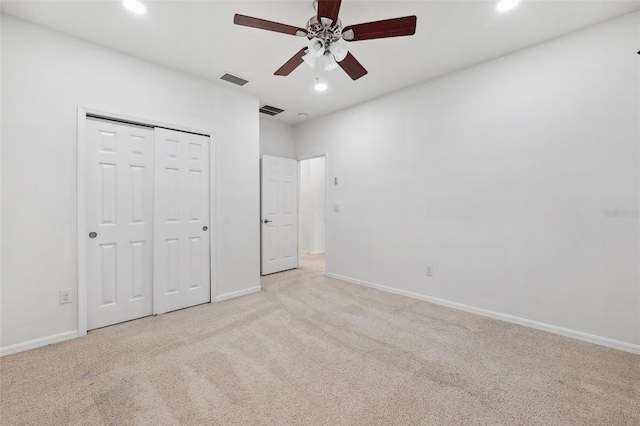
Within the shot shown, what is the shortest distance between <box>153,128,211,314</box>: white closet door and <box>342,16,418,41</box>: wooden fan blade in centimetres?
221

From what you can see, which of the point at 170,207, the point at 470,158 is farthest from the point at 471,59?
the point at 170,207

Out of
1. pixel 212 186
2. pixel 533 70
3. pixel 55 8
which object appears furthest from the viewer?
pixel 212 186

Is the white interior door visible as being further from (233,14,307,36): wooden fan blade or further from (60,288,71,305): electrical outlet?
(233,14,307,36): wooden fan blade

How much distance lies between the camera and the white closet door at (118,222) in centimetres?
260

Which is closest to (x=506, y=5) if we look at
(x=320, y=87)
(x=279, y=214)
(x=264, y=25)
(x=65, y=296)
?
(x=264, y=25)

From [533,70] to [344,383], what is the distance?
329cm

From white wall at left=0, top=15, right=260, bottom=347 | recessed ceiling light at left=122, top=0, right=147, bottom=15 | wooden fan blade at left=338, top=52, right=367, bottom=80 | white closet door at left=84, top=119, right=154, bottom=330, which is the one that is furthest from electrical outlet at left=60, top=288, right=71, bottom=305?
wooden fan blade at left=338, top=52, right=367, bottom=80

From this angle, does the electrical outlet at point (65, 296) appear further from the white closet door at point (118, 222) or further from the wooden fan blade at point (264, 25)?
the wooden fan blade at point (264, 25)

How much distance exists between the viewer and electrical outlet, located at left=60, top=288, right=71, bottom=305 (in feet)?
7.90

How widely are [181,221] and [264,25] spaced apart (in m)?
2.26

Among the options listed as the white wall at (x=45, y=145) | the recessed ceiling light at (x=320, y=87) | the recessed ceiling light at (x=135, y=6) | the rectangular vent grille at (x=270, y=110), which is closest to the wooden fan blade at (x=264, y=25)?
the recessed ceiling light at (x=135, y=6)

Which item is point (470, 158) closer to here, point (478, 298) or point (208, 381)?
point (478, 298)

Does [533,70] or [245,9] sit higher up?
[245,9]

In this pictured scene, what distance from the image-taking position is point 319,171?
6.62m
